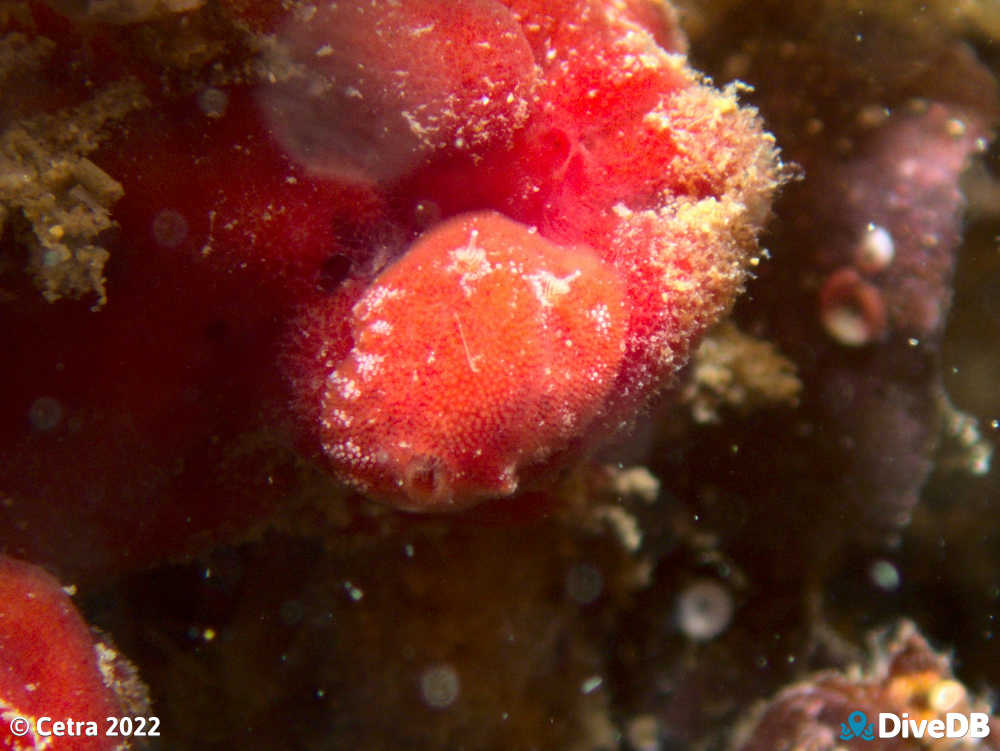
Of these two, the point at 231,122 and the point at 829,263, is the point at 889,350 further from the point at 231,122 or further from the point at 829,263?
the point at 231,122

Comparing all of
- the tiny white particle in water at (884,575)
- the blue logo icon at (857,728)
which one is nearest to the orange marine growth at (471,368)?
the blue logo icon at (857,728)

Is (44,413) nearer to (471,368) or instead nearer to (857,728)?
A: (471,368)

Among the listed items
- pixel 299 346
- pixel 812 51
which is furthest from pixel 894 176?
pixel 299 346

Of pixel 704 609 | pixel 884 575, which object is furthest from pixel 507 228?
pixel 884 575

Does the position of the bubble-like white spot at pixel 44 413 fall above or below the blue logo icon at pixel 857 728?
above

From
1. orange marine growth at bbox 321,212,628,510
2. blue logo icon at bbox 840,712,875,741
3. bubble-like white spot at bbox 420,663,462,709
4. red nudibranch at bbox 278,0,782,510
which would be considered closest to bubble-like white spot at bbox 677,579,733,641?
blue logo icon at bbox 840,712,875,741

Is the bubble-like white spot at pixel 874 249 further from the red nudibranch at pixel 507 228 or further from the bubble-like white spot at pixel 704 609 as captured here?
the bubble-like white spot at pixel 704 609
